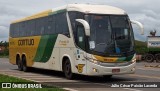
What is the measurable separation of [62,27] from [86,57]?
2.91 m

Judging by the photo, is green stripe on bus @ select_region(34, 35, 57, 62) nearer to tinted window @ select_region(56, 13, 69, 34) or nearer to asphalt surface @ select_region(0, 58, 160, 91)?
tinted window @ select_region(56, 13, 69, 34)

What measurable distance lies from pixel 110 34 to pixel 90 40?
0.93 m

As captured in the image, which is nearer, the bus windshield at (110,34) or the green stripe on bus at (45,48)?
the bus windshield at (110,34)

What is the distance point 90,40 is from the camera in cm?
1778

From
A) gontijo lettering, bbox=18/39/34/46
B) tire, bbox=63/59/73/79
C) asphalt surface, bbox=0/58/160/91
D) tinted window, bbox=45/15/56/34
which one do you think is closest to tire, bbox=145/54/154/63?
asphalt surface, bbox=0/58/160/91

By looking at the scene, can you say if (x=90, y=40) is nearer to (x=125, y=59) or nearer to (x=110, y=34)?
(x=110, y=34)

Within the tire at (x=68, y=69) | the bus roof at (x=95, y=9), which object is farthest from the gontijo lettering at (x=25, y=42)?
the bus roof at (x=95, y=9)

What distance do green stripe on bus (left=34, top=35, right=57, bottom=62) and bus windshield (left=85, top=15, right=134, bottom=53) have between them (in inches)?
144

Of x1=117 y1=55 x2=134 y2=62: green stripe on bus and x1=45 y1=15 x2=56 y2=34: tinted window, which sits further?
x1=45 y1=15 x2=56 y2=34: tinted window

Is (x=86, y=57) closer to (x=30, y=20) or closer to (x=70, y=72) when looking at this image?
(x=70, y=72)

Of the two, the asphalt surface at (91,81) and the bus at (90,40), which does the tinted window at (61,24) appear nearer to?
the bus at (90,40)

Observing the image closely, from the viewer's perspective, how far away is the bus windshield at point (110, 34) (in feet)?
58.4

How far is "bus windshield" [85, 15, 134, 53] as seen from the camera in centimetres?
1780

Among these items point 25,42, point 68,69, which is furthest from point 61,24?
point 25,42
